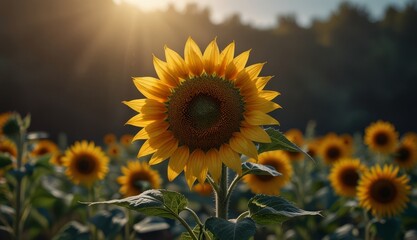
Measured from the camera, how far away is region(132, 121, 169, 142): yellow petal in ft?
6.32

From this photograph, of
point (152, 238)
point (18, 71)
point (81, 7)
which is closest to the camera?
point (152, 238)

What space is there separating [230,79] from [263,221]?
54 cm

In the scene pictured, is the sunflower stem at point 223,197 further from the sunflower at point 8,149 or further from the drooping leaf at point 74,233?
the sunflower at point 8,149

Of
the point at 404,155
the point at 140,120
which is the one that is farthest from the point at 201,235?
the point at 404,155

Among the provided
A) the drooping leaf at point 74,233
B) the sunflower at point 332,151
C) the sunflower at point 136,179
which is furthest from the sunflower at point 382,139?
the drooping leaf at point 74,233

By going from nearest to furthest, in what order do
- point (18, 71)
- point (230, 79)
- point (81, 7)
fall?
point (230, 79)
point (18, 71)
point (81, 7)

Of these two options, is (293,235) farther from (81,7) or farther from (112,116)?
(81,7)

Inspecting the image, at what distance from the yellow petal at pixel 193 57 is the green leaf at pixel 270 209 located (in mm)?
529

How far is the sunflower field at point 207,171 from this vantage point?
1812mm

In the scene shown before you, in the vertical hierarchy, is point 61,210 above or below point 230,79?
below

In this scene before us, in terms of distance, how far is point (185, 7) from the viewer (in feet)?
71.8

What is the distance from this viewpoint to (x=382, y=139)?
5195 mm

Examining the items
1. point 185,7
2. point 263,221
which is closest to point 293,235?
point 263,221

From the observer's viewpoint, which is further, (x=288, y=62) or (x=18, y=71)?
(x=288, y=62)
